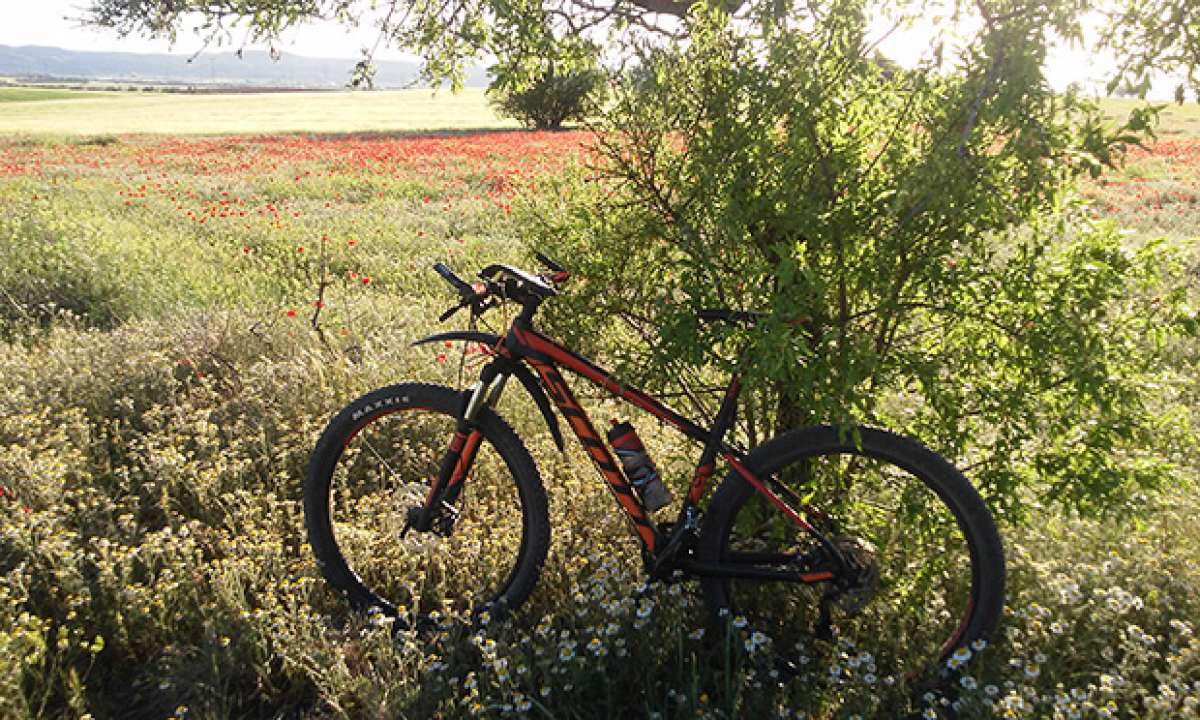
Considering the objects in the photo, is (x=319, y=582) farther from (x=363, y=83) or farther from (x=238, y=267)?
(x=238, y=267)

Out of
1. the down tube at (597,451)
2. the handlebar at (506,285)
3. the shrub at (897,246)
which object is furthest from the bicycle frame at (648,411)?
the shrub at (897,246)

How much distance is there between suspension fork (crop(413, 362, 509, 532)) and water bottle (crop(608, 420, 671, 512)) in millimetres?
484

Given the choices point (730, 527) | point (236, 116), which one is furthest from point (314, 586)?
point (236, 116)

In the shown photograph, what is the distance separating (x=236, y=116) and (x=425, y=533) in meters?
54.4

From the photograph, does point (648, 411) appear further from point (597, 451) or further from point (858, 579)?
point (858, 579)

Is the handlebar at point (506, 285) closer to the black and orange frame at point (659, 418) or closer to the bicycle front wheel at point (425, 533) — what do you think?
the black and orange frame at point (659, 418)

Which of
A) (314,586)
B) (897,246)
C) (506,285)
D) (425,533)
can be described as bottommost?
(314,586)

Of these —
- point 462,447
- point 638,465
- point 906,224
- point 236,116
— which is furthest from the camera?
point 236,116

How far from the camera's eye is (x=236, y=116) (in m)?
50.2

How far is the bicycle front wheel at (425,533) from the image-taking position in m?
3.12

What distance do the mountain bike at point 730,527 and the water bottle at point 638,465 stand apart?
17 mm

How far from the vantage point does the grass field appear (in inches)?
1511

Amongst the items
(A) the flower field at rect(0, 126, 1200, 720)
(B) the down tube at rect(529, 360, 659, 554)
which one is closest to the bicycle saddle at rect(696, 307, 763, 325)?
(B) the down tube at rect(529, 360, 659, 554)

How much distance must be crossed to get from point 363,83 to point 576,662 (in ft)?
15.8
